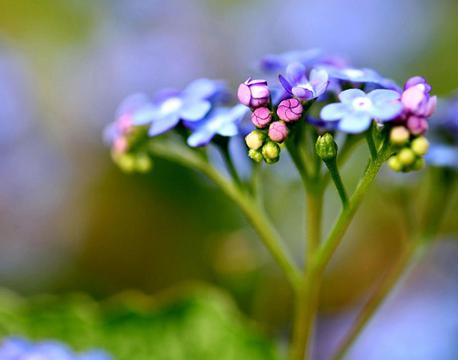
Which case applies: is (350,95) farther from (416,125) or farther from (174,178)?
(174,178)

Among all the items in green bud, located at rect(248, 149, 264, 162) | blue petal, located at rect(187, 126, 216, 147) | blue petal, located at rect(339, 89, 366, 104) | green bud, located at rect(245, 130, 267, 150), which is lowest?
green bud, located at rect(248, 149, 264, 162)

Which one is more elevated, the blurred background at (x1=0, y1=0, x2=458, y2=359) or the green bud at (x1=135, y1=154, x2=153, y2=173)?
the green bud at (x1=135, y1=154, x2=153, y2=173)

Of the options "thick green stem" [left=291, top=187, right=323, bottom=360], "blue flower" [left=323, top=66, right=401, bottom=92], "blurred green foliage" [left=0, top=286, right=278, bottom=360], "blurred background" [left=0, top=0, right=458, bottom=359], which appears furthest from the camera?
"blurred background" [left=0, top=0, right=458, bottom=359]

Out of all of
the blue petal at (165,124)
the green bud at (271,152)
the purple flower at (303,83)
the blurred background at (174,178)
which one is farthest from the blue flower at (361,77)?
the blurred background at (174,178)

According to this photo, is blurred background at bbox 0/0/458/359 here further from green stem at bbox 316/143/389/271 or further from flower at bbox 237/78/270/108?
flower at bbox 237/78/270/108

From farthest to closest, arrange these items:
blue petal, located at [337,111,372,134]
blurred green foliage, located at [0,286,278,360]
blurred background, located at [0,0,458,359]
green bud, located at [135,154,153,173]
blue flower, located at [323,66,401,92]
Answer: blurred background, located at [0,0,458,359], blurred green foliage, located at [0,286,278,360], green bud, located at [135,154,153,173], blue flower, located at [323,66,401,92], blue petal, located at [337,111,372,134]

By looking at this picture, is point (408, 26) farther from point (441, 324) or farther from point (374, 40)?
point (441, 324)

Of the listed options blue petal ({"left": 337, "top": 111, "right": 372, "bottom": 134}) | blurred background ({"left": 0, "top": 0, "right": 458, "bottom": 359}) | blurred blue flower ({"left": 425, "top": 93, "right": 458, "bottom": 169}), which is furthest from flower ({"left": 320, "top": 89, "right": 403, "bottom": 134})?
blurred background ({"left": 0, "top": 0, "right": 458, "bottom": 359})
